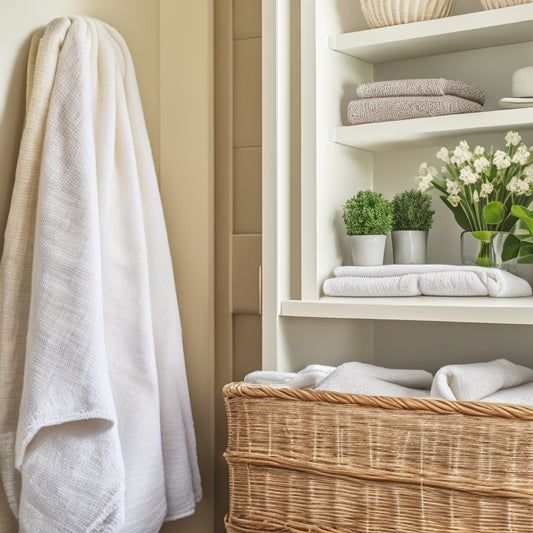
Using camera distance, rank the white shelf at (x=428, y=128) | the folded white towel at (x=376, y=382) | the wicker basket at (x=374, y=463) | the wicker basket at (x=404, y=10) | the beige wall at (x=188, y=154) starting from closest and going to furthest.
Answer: the wicker basket at (x=374, y=463) < the folded white towel at (x=376, y=382) < the white shelf at (x=428, y=128) < the wicker basket at (x=404, y=10) < the beige wall at (x=188, y=154)

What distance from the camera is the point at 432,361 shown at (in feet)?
4.51

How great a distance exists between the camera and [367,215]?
124cm

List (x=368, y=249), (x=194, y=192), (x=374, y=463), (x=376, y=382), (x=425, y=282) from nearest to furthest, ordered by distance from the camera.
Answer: (x=374, y=463), (x=376, y=382), (x=425, y=282), (x=368, y=249), (x=194, y=192)

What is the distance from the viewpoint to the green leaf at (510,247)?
1.16m

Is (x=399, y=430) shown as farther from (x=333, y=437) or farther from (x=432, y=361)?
(x=432, y=361)

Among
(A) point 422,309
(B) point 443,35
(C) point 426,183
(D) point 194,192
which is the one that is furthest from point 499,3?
(D) point 194,192

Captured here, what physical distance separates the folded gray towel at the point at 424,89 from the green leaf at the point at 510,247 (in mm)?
252

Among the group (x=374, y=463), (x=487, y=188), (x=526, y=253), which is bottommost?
(x=374, y=463)

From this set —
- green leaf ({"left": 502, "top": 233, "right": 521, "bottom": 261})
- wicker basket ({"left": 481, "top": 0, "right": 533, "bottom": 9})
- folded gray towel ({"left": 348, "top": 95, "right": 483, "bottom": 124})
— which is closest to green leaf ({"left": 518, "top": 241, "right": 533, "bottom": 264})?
green leaf ({"left": 502, "top": 233, "right": 521, "bottom": 261})

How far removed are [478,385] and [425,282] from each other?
8.9 inches

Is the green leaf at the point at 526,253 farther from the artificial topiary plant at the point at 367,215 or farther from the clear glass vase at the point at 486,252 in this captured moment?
the artificial topiary plant at the point at 367,215

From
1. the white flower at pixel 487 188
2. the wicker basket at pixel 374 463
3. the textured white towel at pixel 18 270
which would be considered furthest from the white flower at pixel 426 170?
the textured white towel at pixel 18 270

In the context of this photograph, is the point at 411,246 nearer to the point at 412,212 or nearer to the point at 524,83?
the point at 412,212

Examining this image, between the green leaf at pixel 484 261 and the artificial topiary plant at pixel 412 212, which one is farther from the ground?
the artificial topiary plant at pixel 412 212
